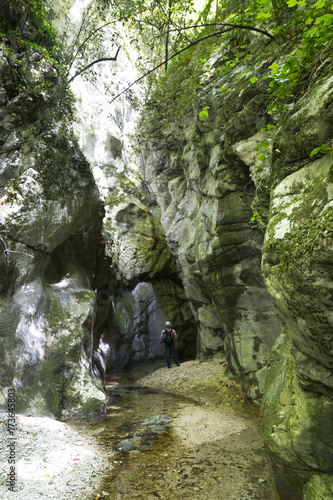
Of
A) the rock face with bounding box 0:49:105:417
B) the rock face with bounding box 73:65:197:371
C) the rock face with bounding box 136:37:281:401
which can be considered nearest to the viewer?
the rock face with bounding box 0:49:105:417

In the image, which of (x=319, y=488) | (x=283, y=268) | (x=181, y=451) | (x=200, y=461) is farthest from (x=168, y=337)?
(x=283, y=268)

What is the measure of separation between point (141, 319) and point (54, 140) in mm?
12762

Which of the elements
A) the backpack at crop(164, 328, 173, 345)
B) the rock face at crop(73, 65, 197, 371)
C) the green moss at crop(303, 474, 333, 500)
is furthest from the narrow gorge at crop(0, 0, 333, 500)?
the backpack at crop(164, 328, 173, 345)

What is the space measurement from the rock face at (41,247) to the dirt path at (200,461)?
281cm

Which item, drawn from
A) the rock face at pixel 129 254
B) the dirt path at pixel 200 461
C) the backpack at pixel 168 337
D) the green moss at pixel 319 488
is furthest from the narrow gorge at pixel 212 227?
the backpack at pixel 168 337

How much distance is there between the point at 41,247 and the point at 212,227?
17.1 ft

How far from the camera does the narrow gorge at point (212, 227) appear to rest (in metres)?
2.97

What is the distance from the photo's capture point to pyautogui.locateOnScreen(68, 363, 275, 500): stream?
404cm

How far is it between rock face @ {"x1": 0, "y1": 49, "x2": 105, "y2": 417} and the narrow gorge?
0.13 ft

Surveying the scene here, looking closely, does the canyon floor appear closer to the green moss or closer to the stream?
the stream

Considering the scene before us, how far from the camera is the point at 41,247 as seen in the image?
853cm

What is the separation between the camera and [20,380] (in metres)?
7.16

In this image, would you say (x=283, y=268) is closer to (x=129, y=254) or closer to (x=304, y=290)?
(x=304, y=290)

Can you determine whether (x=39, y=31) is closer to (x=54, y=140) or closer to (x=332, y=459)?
(x=54, y=140)
